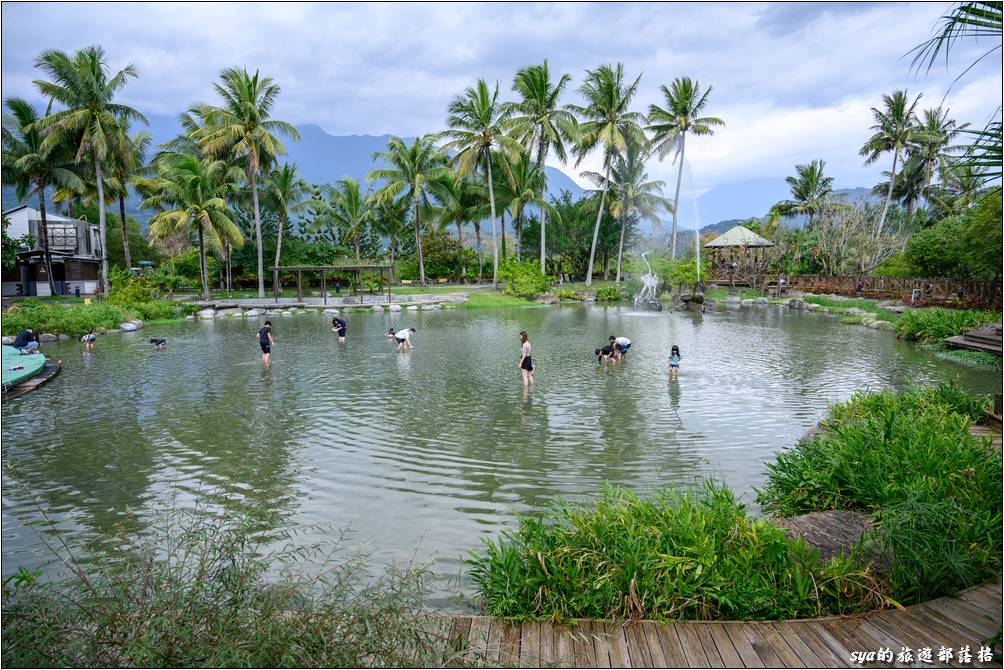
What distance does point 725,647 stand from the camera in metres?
4.16

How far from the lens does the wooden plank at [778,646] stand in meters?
3.98

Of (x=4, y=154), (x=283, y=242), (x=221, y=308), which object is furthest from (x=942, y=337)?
(x=4, y=154)

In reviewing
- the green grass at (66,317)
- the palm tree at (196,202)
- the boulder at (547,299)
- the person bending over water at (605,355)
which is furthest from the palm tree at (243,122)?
the person bending over water at (605,355)

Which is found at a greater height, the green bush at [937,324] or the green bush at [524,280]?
the green bush at [524,280]

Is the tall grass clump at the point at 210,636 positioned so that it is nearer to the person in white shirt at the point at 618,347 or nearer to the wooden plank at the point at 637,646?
the wooden plank at the point at 637,646

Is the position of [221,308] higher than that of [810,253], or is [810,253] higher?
[810,253]

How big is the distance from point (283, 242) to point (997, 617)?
5200cm

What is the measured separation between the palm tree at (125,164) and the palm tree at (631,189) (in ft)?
107

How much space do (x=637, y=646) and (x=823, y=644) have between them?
1228 millimetres

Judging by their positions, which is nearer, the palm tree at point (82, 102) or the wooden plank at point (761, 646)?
the wooden plank at point (761, 646)

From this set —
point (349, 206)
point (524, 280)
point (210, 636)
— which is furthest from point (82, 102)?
point (210, 636)

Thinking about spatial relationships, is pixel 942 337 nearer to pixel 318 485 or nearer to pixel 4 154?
pixel 318 485

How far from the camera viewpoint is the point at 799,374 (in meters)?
16.0

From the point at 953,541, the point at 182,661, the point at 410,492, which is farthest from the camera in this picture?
the point at 410,492
